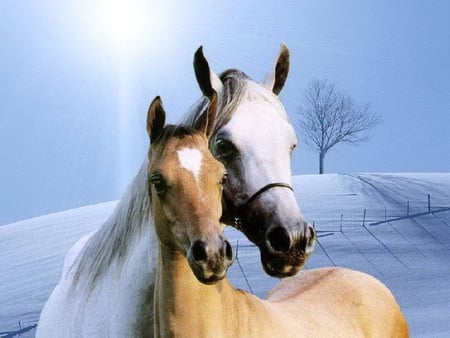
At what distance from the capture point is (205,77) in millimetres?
3188

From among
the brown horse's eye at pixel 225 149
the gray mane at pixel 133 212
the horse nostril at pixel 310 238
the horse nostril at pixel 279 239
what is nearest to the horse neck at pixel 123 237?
the gray mane at pixel 133 212

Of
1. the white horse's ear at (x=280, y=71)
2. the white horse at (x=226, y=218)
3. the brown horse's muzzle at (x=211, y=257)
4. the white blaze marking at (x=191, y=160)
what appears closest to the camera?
the brown horse's muzzle at (x=211, y=257)

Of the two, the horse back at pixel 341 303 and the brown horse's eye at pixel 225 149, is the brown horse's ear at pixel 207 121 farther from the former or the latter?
the horse back at pixel 341 303

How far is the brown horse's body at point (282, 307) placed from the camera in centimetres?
257

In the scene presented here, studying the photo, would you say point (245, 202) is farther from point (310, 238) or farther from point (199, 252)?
point (199, 252)

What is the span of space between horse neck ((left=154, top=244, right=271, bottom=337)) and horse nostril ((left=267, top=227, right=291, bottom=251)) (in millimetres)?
251

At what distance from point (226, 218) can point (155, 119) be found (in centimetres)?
66

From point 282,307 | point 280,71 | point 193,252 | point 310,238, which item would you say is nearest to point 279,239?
point 310,238

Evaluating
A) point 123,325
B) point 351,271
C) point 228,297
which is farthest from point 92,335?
point 351,271

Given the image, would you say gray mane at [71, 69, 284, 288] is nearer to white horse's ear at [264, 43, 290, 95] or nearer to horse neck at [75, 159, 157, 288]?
horse neck at [75, 159, 157, 288]

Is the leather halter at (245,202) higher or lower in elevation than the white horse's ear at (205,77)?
lower

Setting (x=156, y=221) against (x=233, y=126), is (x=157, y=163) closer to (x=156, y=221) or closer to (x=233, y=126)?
(x=156, y=221)

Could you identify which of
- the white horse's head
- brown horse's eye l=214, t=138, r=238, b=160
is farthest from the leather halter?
brown horse's eye l=214, t=138, r=238, b=160

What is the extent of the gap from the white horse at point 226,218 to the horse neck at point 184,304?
274 mm
